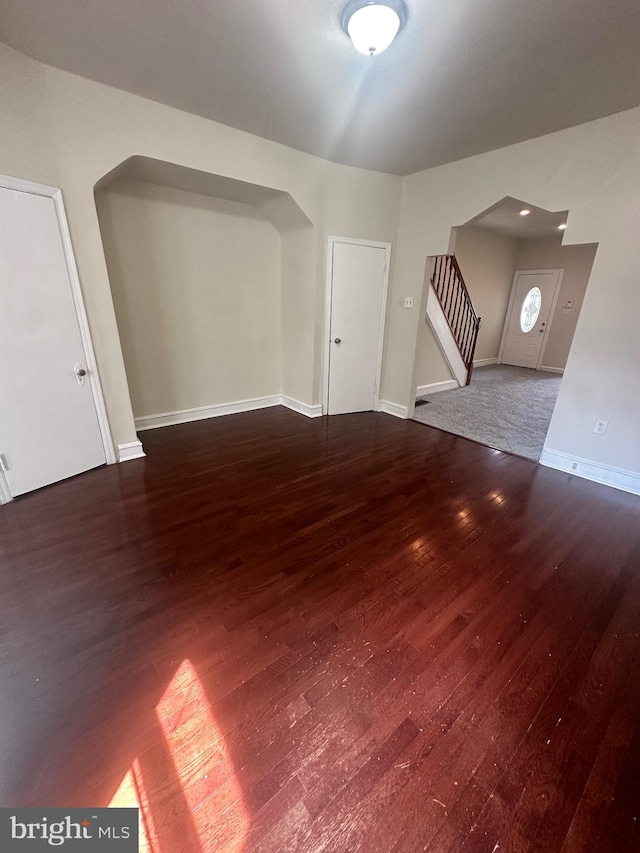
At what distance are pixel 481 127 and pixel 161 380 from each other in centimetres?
373

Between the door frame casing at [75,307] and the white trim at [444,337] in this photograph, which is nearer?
the door frame casing at [75,307]

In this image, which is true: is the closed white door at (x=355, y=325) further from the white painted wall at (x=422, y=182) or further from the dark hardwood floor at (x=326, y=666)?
the dark hardwood floor at (x=326, y=666)

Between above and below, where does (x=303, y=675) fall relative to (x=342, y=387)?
below

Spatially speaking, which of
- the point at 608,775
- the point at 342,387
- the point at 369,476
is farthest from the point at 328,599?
the point at 342,387

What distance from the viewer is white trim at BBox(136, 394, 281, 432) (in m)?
3.85

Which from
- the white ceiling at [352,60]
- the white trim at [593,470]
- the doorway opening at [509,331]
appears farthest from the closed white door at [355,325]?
the white trim at [593,470]

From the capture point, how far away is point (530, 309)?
790 cm

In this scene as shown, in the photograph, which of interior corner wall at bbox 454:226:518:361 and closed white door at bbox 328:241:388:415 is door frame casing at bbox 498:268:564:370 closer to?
interior corner wall at bbox 454:226:518:361

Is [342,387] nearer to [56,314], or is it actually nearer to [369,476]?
[369,476]

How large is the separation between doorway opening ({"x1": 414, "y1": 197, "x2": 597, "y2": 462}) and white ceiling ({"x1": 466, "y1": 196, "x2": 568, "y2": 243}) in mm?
15

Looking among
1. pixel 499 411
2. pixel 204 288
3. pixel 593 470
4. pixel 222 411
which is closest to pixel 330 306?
pixel 204 288

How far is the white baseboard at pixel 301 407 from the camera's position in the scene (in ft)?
14.4

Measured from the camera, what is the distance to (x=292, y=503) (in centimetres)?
256

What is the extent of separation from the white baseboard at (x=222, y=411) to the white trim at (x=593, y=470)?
2533 millimetres
